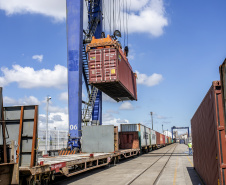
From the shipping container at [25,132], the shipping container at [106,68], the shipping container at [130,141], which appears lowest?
the shipping container at [130,141]

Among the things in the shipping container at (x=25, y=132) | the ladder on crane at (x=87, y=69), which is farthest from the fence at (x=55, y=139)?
the shipping container at (x=25, y=132)

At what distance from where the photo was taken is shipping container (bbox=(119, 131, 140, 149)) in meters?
27.1

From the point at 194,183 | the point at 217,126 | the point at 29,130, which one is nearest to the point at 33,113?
the point at 29,130

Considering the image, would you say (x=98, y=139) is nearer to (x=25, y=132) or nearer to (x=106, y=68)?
(x=106, y=68)

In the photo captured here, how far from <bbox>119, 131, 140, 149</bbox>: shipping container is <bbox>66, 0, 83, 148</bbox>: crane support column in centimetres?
553

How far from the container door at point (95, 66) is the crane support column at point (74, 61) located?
283cm

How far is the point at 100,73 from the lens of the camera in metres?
22.3

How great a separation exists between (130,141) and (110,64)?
9.90 metres

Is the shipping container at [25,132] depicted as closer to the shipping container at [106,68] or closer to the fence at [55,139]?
the shipping container at [106,68]

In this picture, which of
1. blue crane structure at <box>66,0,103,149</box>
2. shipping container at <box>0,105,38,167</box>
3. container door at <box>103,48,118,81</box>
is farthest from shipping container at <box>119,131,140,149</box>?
shipping container at <box>0,105,38,167</box>

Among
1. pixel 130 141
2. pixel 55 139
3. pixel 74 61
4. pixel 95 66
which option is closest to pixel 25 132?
pixel 95 66

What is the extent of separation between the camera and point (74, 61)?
1001 inches

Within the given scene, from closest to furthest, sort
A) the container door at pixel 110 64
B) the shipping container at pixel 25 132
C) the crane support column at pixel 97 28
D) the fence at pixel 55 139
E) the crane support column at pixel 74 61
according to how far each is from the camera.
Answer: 1. the shipping container at pixel 25 132
2. the container door at pixel 110 64
3. the crane support column at pixel 74 61
4. the fence at pixel 55 139
5. the crane support column at pixel 97 28

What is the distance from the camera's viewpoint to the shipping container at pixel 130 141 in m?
27.1
